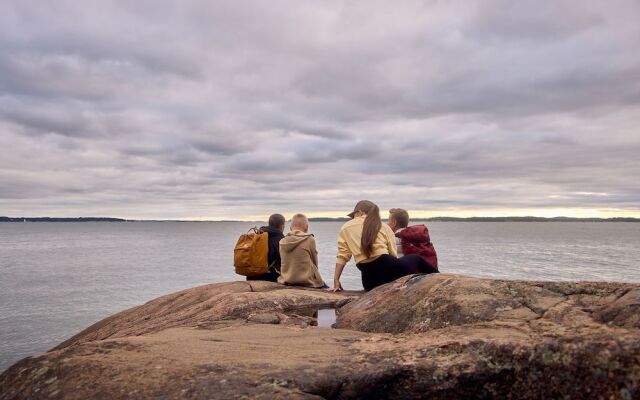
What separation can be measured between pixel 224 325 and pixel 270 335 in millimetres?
1374

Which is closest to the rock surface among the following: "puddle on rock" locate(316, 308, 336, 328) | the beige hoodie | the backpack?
"puddle on rock" locate(316, 308, 336, 328)

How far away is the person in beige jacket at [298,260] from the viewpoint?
1191cm

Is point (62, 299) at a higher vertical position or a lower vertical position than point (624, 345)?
lower

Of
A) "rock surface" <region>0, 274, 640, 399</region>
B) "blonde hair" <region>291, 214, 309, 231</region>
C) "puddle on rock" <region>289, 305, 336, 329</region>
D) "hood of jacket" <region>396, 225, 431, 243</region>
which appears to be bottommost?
"puddle on rock" <region>289, 305, 336, 329</region>

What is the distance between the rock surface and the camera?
411 cm

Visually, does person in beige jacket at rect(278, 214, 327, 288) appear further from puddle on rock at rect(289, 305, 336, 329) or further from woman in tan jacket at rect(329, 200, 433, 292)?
puddle on rock at rect(289, 305, 336, 329)

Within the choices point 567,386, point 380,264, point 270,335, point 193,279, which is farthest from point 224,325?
point 193,279

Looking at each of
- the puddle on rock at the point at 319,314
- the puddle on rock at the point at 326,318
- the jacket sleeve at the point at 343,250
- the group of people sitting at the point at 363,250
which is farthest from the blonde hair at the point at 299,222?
the puddle on rock at the point at 326,318

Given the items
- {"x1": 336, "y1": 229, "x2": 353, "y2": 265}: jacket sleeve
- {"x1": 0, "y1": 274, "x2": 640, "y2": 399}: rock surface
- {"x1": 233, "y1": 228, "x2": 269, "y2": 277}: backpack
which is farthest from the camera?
{"x1": 233, "y1": 228, "x2": 269, "y2": 277}: backpack

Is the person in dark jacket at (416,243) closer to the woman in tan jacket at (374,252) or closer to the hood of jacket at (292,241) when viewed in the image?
the woman in tan jacket at (374,252)

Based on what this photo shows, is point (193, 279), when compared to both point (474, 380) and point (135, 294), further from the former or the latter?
point (474, 380)

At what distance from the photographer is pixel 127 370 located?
447 centimetres

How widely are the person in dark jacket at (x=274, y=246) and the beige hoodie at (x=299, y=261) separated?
123 cm

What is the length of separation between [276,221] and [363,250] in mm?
3792
